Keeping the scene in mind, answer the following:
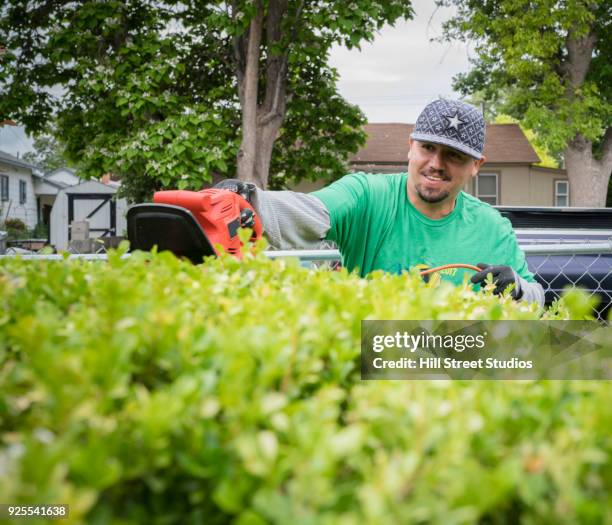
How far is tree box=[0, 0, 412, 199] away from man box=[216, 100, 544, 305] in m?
9.13

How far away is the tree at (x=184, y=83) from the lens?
13.0m

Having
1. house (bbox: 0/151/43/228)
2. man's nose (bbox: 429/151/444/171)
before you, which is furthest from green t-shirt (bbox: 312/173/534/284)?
house (bbox: 0/151/43/228)

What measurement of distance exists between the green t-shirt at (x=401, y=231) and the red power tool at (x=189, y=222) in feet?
2.95

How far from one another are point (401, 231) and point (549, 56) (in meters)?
17.2

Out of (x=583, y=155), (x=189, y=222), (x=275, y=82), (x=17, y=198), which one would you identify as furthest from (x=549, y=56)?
(x=17, y=198)

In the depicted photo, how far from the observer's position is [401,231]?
11.8 feet

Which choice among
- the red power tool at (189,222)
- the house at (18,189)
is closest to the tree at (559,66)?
the red power tool at (189,222)

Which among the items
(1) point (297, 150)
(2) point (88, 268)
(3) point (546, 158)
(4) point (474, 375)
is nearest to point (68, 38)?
(1) point (297, 150)

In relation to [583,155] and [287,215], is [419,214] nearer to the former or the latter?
[287,215]

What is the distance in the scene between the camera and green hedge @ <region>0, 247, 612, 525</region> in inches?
29.0

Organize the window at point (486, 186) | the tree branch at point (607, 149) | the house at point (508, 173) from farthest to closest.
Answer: the window at point (486, 186)
the house at point (508, 173)
the tree branch at point (607, 149)

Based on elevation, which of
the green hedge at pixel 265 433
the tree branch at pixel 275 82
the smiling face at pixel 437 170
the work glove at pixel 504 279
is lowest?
the green hedge at pixel 265 433

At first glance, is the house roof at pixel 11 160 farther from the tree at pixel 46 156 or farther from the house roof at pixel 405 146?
the tree at pixel 46 156

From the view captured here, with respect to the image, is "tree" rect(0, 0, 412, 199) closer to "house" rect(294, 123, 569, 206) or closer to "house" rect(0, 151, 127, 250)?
"house" rect(0, 151, 127, 250)
